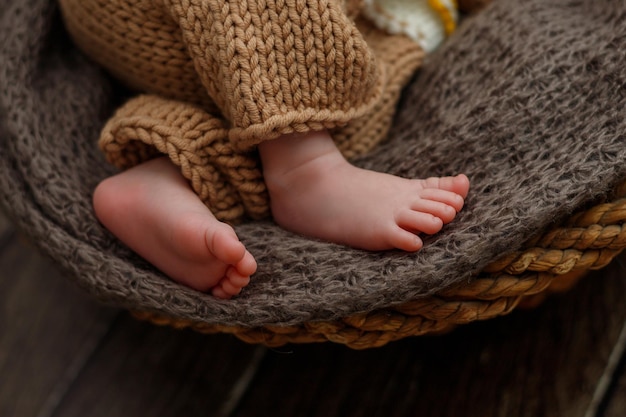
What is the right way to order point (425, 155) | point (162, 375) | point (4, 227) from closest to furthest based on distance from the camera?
point (425, 155) < point (162, 375) < point (4, 227)

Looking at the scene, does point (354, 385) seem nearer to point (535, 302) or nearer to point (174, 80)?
point (535, 302)

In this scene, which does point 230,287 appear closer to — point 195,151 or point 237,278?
point 237,278

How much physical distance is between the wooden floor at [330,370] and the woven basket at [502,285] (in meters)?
0.17

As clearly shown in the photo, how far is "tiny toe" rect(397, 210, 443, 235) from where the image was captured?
0.63 meters

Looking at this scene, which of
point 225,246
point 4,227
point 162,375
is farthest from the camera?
point 4,227

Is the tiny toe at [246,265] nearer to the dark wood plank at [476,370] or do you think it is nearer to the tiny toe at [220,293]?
the tiny toe at [220,293]

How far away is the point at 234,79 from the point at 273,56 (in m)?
0.04

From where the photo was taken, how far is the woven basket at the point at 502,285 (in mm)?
609

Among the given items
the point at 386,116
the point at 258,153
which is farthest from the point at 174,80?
the point at 386,116

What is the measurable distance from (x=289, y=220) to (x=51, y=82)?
0.37 metres

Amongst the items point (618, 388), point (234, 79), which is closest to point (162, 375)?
point (234, 79)

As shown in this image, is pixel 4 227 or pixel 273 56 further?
pixel 4 227

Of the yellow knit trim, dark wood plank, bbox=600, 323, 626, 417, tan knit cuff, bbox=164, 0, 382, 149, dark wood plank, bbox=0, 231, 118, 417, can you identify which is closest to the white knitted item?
the yellow knit trim

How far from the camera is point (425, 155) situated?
2.39 ft
